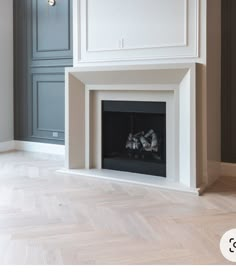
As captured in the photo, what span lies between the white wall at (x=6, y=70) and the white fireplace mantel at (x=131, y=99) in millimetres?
1736

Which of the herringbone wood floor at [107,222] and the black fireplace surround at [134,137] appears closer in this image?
the herringbone wood floor at [107,222]

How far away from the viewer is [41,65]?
5.32 meters

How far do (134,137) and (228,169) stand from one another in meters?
1.03

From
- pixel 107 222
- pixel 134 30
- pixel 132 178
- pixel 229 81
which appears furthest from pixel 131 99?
pixel 107 222

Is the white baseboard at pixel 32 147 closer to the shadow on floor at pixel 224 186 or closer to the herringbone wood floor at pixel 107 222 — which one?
the herringbone wood floor at pixel 107 222

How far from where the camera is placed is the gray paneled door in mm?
5098

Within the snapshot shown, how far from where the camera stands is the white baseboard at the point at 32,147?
5.29m

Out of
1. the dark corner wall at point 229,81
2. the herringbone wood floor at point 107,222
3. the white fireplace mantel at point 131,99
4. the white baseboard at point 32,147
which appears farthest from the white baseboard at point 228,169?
the white baseboard at point 32,147

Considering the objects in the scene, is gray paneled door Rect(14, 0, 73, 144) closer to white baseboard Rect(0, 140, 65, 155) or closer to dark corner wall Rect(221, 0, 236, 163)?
white baseboard Rect(0, 140, 65, 155)

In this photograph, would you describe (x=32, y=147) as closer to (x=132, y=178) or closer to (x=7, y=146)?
(x=7, y=146)

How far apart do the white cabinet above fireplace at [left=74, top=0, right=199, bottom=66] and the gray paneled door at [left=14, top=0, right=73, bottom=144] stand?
0.86 metres

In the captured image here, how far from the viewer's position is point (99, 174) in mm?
3986

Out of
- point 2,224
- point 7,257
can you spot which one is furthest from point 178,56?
point 7,257
